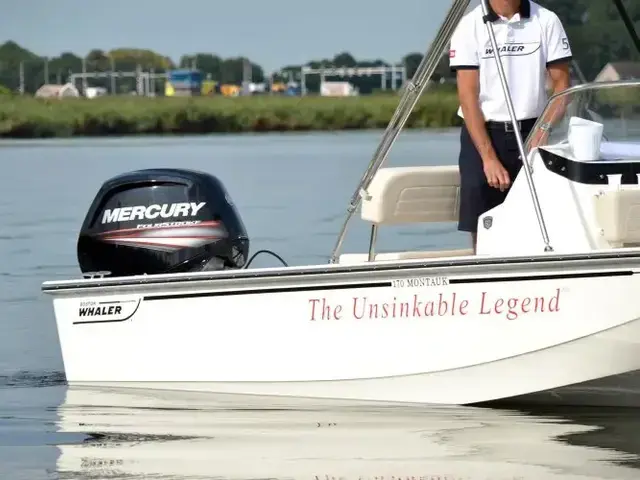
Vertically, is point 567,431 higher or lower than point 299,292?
lower

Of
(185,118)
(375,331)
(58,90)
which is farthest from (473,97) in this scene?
(58,90)

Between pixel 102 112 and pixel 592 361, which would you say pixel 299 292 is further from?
pixel 102 112

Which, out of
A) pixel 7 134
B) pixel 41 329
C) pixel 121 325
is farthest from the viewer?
pixel 7 134

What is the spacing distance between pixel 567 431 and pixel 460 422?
18.1 inches

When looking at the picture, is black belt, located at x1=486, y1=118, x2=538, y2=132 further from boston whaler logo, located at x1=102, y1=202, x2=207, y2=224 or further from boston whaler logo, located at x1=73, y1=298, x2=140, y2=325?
boston whaler logo, located at x1=73, y1=298, x2=140, y2=325

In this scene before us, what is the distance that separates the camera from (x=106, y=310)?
743 cm

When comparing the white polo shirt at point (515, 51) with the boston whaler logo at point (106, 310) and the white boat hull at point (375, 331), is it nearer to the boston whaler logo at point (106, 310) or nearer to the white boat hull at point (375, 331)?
the white boat hull at point (375, 331)

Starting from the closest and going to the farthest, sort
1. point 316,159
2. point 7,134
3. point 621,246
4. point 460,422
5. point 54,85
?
point 621,246
point 460,422
point 316,159
point 7,134
point 54,85

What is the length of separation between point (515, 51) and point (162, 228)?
6.24ft

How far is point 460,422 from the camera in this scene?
22.5 ft

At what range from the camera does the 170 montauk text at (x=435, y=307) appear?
651 cm

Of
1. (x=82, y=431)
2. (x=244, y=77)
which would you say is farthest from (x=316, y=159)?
(x=244, y=77)

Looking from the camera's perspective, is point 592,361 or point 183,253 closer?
point 592,361

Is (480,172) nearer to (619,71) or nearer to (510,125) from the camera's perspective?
(510,125)
